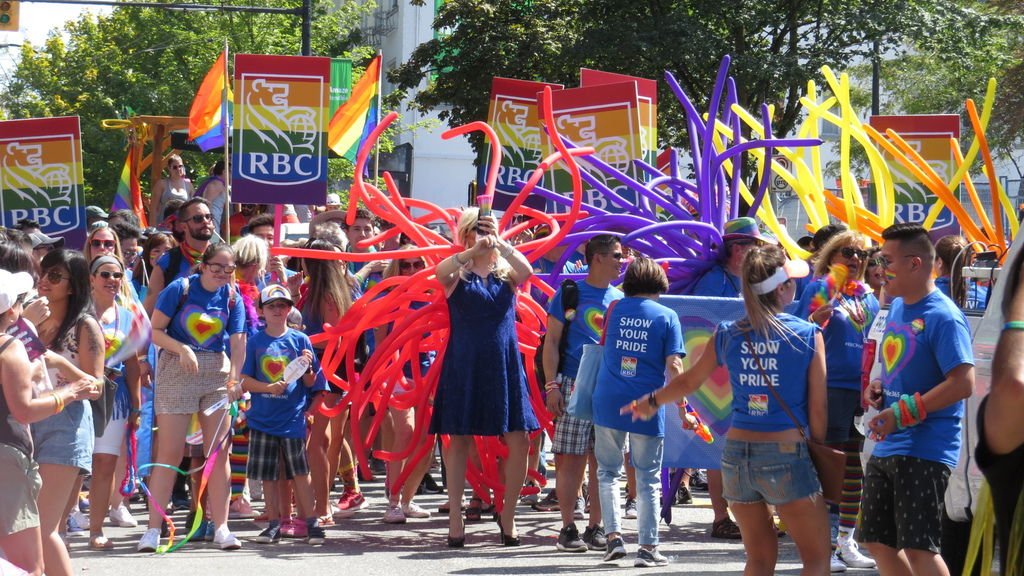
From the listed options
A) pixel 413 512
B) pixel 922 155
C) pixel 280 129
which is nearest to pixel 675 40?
pixel 922 155

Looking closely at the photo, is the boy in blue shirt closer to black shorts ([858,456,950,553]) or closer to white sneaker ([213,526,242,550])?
white sneaker ([213,526,242,550])

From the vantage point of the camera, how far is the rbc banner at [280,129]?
10.0 meters

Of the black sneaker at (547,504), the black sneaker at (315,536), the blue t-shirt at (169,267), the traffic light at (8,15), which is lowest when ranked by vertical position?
the black sneaker at (547,504)

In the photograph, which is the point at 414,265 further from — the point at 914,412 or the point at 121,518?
the point at 914,412

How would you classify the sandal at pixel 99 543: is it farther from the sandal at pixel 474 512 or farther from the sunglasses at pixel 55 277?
the sandal at pixel 474 512

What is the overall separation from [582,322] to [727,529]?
153 cm

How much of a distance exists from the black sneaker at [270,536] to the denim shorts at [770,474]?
3.54 metres

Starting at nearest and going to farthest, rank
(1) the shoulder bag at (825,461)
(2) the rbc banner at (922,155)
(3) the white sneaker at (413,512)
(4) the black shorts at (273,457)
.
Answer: (1) the shoulder bag at (825,461), (4) the black shorts at (273,457), (3) the white sneaker at (413,512), (2) the rbc banner at (922,155)

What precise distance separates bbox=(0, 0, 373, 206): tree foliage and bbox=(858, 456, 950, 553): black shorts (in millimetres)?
30428

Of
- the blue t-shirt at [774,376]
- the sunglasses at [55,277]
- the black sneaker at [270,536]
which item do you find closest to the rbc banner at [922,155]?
the black sneaker at [270,536]

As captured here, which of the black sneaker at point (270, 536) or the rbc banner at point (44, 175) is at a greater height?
the rbc banner at point (44, 175)

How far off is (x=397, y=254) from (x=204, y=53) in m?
28.2

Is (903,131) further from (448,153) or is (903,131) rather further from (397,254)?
(448,153)

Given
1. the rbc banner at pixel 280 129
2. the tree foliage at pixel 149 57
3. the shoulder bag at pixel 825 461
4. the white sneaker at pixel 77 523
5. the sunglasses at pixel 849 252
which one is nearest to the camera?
the shoulder bag at pixel 825 461
